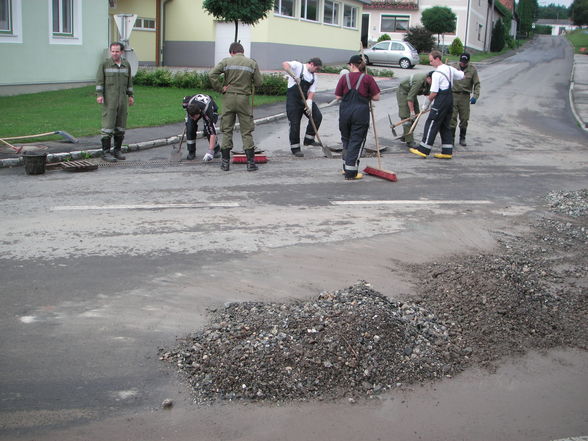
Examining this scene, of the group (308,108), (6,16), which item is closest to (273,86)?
(6,16)

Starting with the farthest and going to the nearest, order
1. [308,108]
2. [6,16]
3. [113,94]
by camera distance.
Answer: [6,16] → [308,108] → [113,94]

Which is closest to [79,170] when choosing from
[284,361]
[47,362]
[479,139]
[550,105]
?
[47,362]

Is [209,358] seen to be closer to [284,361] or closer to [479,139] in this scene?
[284,361]

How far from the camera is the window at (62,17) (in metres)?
20.7

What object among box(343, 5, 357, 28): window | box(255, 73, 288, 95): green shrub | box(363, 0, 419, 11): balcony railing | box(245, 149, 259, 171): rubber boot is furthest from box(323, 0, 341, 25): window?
box(245, 149, 259, 171): rubber boot

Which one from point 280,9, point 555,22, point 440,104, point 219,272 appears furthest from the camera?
point 555,22

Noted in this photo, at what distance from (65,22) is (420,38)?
30508mm

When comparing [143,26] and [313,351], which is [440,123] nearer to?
[313,351]

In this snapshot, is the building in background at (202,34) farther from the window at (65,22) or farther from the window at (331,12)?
the window at (65,22)

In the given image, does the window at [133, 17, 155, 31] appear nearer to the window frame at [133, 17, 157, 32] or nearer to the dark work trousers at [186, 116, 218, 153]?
the window frame at [133, 17, 157, 32]

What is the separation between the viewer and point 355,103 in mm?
10383

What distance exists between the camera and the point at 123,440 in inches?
145

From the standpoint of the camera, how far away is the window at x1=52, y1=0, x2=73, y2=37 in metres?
20.7

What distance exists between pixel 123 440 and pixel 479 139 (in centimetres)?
1347
